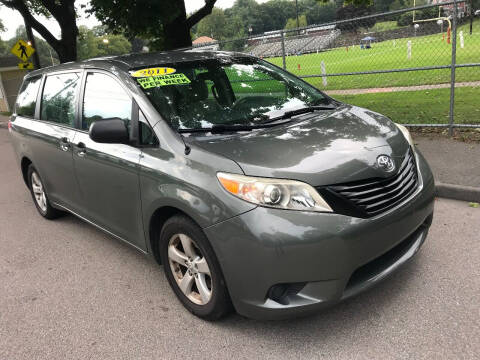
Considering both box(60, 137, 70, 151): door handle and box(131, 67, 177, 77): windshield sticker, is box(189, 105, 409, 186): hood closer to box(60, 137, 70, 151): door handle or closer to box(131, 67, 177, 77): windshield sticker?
box(131, 67, 177, 77): windshield sticker

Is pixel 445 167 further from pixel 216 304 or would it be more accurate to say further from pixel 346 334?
pixel 216 304

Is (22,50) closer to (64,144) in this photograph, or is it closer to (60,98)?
(60,98)

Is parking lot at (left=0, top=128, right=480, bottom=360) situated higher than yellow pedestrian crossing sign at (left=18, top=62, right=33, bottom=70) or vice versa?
yellow pedestrian crossing sign at (left=18, top=62, right=33, bottom=70)

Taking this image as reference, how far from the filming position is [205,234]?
271 cm

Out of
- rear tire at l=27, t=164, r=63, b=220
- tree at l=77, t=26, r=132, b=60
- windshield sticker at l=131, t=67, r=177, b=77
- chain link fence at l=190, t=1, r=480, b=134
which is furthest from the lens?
tree at l=77, t=26, r=132, b=60

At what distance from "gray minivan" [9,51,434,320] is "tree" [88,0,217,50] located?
5.23 meters

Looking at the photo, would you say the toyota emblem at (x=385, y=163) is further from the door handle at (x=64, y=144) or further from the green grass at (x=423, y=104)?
the green grass at (x=423, y=104)

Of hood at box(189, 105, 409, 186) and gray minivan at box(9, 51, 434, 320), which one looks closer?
gray minivan at box(9, 51, 434, 320)

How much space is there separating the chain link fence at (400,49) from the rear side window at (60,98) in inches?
138

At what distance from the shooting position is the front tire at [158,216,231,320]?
2.78 m

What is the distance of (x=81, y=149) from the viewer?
386cm

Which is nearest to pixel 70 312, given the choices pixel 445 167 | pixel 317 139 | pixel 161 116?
pixel 161 116

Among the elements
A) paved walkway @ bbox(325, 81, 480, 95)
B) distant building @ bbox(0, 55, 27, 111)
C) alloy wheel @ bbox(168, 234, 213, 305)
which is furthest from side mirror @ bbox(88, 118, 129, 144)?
distant building @ bbox(0, 55, 27, 111)

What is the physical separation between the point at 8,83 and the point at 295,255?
2620cm
